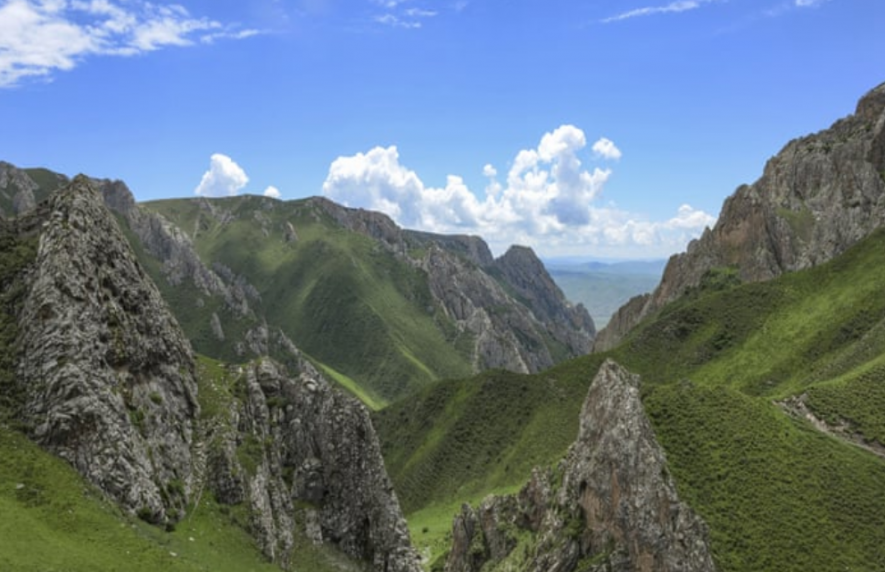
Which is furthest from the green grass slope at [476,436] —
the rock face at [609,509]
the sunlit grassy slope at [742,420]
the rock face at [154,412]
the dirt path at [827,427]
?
the rock face at [154,412]

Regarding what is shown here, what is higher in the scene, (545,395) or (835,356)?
(835,356)

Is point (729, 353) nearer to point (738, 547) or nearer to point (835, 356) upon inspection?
point (835, 356)

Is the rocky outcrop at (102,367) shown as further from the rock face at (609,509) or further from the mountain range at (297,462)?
the rock face at (609,509)

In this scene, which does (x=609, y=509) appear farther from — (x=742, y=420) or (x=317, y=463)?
(x=317, y=463)

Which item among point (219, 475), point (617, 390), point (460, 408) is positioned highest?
point (617, 390)

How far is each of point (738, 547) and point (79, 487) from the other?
2095 inches

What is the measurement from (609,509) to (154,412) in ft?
126

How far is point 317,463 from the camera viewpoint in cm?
6053

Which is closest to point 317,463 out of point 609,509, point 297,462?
point 297,462

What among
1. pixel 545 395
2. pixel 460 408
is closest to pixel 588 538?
pixel 545 395

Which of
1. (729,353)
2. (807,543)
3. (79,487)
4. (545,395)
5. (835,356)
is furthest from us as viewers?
(545,395)

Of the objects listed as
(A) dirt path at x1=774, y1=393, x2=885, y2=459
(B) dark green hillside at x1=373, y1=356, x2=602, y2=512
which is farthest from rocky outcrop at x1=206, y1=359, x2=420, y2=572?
(B) dark green hillside at x1=373, y1=356, x2=602, y2=512

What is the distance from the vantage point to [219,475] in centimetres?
4947

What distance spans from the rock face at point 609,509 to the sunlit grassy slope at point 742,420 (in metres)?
7.96
